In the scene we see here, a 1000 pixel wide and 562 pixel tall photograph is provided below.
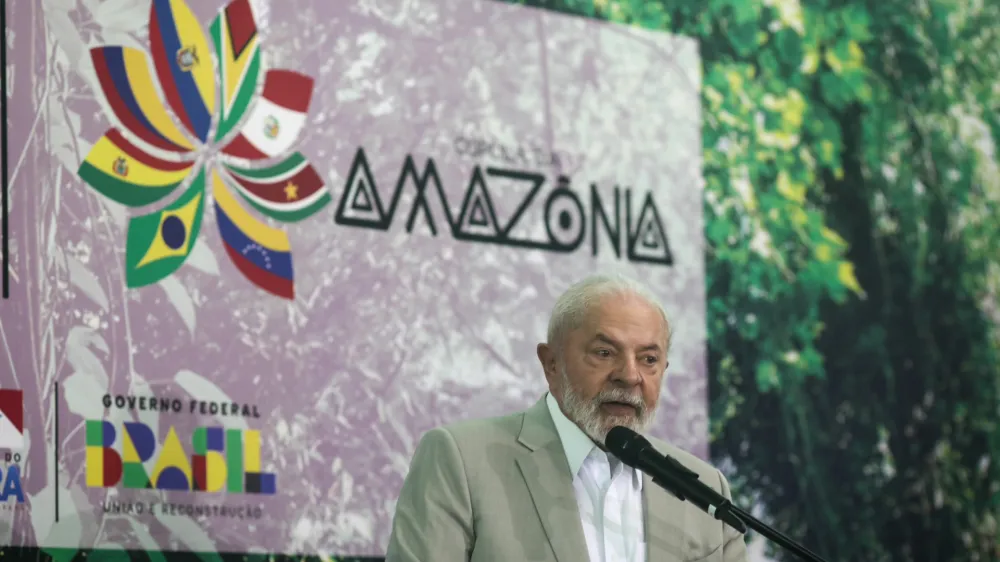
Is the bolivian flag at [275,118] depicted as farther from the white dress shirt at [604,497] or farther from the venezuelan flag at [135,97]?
the white dress shirt at [604,497]

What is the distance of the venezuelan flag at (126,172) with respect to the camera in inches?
156

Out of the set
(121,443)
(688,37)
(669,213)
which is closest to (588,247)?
(669,213)

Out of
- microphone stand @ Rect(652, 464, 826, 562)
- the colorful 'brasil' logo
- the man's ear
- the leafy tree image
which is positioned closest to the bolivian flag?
the colorful 'brasil' logo

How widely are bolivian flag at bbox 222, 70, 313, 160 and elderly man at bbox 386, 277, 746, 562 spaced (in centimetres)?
112

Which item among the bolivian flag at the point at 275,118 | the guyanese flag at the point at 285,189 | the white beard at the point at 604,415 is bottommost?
the white beard at the point at 604,415

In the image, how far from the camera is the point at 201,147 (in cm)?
415

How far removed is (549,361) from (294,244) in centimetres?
101

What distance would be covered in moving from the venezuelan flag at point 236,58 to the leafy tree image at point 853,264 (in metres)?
1.09

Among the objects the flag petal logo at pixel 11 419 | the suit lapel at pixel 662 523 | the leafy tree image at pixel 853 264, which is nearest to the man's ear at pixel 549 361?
the suit lapel at pixel 662 523

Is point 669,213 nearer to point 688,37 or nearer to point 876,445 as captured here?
point 688,37

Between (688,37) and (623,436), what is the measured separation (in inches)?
92.4

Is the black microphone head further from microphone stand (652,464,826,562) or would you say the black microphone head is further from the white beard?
the white beard

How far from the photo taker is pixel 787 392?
5145 millimetres

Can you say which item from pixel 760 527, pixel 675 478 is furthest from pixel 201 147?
pixel 760 527
